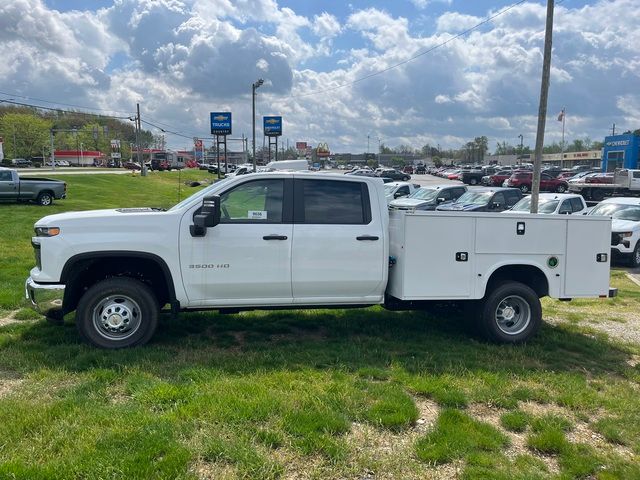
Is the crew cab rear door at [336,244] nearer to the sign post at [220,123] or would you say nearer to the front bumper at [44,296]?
the front bumper at [44,296]

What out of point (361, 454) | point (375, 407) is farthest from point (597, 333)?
point (361, 454)

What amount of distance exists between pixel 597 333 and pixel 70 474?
6605 millimetres

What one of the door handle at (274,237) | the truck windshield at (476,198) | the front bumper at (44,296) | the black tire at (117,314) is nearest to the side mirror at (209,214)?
the door handle at (274,237)

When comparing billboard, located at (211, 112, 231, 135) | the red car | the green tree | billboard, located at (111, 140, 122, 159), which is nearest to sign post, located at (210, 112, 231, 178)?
billboard, located at (211, 112, 231, 135)

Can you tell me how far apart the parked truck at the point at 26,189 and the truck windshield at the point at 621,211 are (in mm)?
20549

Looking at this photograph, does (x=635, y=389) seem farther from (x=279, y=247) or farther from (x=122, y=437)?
(x=122, y=437)

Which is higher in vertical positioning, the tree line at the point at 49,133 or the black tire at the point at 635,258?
the tree line at the point at 49,133

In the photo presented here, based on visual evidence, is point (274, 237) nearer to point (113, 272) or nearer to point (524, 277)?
point (113, 272)

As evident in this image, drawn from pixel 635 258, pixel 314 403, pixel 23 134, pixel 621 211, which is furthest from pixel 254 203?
pixel 23 134

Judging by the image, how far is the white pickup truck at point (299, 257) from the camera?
5.57 meters

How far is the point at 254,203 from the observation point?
231 inches

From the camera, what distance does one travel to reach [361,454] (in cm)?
368

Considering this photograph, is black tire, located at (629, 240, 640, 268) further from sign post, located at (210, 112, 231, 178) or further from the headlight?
sign post, located at (210, 112, 231, 178)

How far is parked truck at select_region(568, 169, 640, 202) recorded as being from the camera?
31344 millimetres
